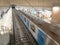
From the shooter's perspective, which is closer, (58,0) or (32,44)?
(32,44)

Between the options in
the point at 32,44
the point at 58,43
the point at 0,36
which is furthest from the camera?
the point at 0,36

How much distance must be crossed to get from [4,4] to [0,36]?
15172 millimetres

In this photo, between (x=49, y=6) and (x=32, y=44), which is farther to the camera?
(x=49, y=6)

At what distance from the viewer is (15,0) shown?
704 inches

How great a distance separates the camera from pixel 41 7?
19.0 metres

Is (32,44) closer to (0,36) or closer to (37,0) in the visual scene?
(0,36)

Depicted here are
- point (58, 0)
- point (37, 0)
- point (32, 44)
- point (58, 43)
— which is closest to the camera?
point (58, 43)

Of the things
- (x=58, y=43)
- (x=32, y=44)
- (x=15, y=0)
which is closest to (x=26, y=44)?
(x=32, y=44)

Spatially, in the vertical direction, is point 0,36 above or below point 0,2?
below

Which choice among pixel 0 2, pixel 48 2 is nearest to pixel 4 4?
pixel 0 2

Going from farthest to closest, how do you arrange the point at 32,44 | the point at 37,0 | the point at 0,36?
the point at 37,0 → the point at 0,36 → the point at 32,44

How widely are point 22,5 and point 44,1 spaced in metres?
3.00

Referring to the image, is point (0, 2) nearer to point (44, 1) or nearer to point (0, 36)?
point (44, 1)

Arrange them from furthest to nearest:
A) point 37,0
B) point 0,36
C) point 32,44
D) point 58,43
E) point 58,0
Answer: point 37,0 < point 58,0 < point 0,36 < point 32,44 < point 58,43
